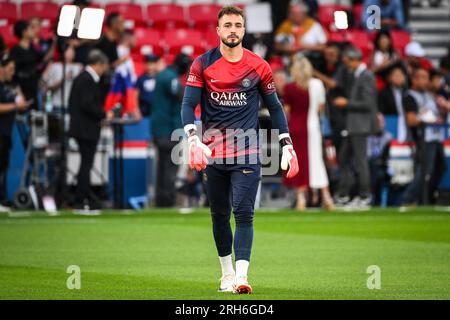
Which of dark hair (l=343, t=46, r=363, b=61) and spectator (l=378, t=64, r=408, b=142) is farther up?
dark hair (l=343, t=46, r=363, b=61)

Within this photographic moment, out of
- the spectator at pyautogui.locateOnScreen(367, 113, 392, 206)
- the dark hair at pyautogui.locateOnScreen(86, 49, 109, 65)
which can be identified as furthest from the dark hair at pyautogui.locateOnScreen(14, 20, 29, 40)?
the spectator at pyautogui.locateOnScreen(367, 113, 392, 206)

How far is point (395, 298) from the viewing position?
33.3 ft

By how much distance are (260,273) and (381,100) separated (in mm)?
12554

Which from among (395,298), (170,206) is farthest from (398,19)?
(395,298)

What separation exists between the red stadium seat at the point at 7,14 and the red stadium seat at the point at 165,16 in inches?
132

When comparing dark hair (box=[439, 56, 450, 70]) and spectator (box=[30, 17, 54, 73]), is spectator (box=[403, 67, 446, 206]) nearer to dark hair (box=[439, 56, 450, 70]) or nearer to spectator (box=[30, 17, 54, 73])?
dark hair (box=[439, 56, 450, 70])

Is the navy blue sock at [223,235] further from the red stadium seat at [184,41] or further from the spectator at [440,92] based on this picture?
the red stadium seat at [184,41]

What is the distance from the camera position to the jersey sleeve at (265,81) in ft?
→ 35.0

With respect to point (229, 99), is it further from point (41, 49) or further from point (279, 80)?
point (41, 49)

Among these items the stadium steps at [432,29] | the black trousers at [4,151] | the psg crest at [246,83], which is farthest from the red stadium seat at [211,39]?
the psg crest at [246,83]

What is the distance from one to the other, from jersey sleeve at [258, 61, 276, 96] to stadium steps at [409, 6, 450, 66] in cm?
2012

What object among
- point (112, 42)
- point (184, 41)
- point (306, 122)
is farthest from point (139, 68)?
point (306, 122)

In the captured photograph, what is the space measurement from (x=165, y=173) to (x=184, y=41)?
5923 mm

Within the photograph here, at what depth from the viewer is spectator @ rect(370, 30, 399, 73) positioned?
25.2 metres
